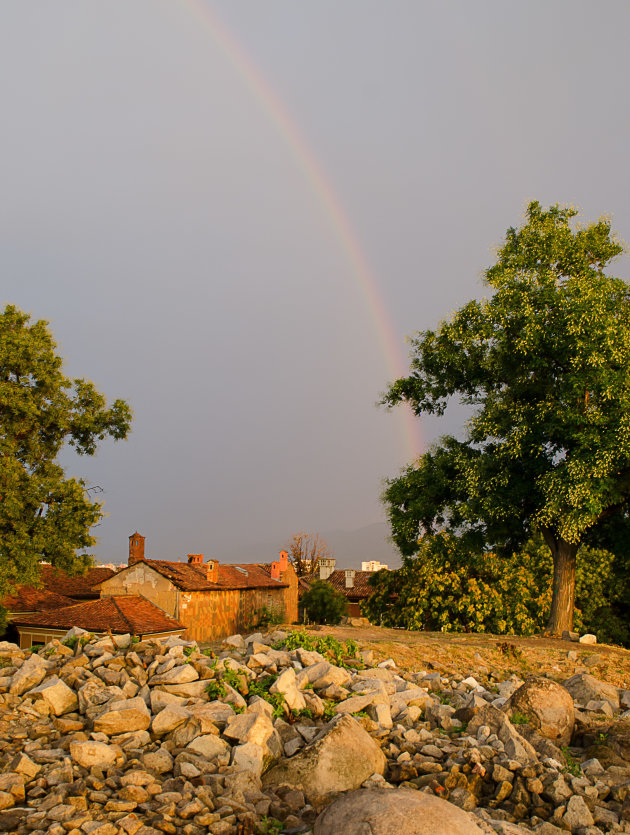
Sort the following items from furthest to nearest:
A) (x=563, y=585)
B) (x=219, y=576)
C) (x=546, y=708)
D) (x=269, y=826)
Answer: (x=219, y=576), (x=563, y=585), (x=546, y=708), (x=269, y=826)

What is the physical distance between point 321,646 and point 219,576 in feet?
116

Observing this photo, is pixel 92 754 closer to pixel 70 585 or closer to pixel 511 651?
pixel 511 651

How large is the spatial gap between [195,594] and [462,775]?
3688cm

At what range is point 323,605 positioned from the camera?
52.0 metres

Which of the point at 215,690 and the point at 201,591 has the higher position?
the point at 201,591

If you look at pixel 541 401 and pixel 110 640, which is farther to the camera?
pixel 541 401

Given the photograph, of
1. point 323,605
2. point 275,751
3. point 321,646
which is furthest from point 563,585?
point 323,605

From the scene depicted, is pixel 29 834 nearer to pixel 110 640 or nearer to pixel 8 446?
pixel 110 640

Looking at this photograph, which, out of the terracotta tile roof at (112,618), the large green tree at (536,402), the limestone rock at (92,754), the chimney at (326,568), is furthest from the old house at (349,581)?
the limestone rock at (92,754)

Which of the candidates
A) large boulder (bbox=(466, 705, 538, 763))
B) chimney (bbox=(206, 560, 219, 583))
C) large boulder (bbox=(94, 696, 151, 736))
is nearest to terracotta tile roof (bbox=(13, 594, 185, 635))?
chimney (bbox=(206, 560, 219, 583))

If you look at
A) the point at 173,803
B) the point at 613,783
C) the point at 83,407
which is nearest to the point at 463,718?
the point at 613,783

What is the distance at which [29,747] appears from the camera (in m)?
8.29

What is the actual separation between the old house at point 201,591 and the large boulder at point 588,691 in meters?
30.3

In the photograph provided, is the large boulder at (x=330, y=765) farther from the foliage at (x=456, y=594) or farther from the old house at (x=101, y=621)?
the old house at (x=101, y=621)
